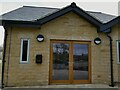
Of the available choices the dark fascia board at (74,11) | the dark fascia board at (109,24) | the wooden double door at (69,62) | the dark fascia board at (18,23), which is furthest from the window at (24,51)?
the dark fascia board at (109,24)

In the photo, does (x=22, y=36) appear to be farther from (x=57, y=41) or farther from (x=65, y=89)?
(x=65, y=89)

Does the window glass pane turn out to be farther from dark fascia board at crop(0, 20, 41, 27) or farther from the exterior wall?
dark fascia board at crop(0, 20, 41, 27)

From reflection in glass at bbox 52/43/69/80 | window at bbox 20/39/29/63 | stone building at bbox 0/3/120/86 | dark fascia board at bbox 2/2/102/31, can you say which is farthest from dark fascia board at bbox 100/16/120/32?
window at bbox 20/39/29/63

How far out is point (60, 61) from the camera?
10.2m

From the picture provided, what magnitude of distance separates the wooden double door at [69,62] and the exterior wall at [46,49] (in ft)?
1.00

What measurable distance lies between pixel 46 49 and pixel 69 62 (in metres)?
1.60

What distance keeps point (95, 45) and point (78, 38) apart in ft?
3.87

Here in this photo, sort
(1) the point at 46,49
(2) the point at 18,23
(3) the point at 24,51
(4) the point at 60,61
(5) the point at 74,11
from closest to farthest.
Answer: (2) the point at 18,23 < (3) the point at 24,51 < (1) the point at 46,49 < (4) the point at 60,61 < (5) the point at 74,11

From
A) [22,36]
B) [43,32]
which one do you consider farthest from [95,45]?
[22,36]

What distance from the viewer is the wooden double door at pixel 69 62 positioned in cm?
1006

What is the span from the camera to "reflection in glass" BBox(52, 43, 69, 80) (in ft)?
33.0

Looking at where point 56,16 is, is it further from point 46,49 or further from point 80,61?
point 80,61

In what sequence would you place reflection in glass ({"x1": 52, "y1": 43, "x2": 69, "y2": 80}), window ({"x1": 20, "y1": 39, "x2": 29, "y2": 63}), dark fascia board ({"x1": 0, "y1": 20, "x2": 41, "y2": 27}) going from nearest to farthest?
dark fascia board ({"x1": 0, "y1": 20, "x2": 41, "y2": 27}) → window ({"x1": 20, "y1": 39, "x2": 29, "y2": 63}) → reflection in glass ({"x1": 52, "y1": 43, "x2": 69, "y2": 80})

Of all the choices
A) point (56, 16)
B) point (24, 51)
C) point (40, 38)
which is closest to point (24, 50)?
point (24, 51)
